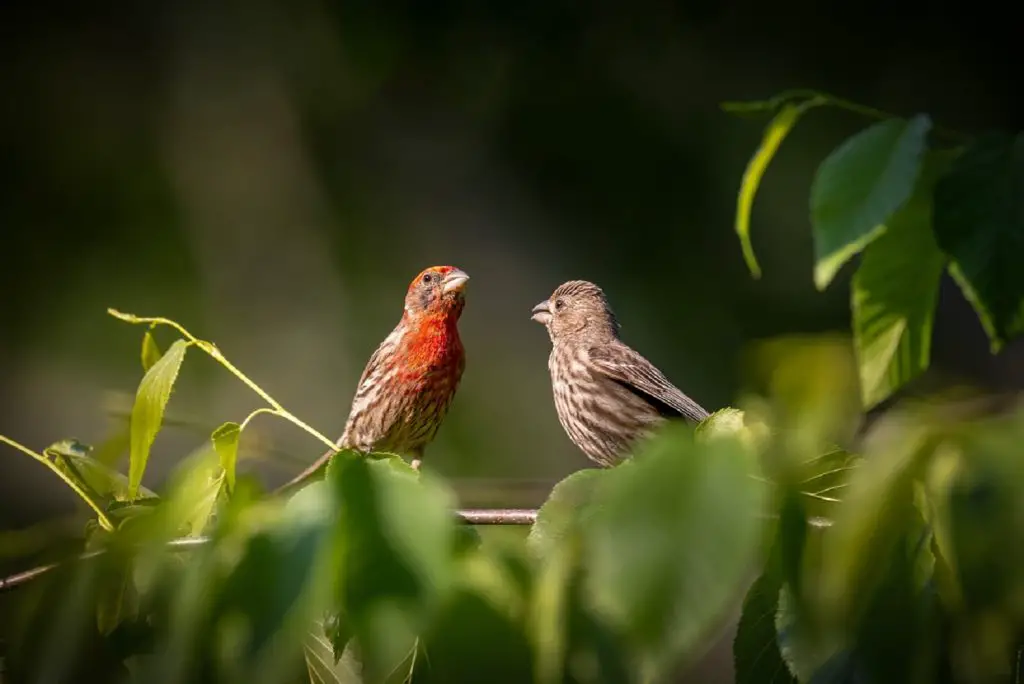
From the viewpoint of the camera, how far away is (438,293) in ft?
17.4

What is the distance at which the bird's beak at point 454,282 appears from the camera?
529cm

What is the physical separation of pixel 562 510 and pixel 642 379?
279 cm

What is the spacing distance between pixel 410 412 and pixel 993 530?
395cm

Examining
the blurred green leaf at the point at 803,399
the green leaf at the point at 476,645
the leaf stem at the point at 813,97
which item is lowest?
the green leaf at the point at 476,645

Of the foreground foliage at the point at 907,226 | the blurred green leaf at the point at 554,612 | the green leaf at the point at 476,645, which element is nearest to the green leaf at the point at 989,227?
the foreground foliage at the point at 907,226

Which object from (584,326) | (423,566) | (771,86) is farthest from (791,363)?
(771,86)

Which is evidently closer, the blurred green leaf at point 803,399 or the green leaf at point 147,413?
the blurred green leaf at point 803,399

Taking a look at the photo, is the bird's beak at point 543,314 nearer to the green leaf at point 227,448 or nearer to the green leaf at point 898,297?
the green leaf at point 227,448

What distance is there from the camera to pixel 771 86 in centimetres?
1159

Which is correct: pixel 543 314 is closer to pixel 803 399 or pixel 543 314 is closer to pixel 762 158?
pixel 762 158

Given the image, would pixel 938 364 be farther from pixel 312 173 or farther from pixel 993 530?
pixel 993 530

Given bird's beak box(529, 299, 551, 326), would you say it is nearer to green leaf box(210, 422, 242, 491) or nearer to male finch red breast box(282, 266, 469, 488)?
male finch red breast box(282, 266, 469, 488)

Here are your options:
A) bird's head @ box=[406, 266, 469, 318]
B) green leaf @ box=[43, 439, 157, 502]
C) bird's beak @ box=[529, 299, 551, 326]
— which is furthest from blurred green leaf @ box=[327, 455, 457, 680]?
bird's head @ box=[406, 266, 469, 318]

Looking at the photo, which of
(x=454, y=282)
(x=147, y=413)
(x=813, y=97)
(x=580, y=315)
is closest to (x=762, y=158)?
(x=813, y=97)
